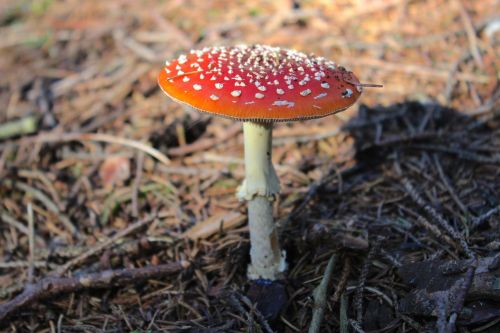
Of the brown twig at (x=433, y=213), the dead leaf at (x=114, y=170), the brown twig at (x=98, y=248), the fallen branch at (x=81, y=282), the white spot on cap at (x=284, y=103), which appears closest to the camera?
the white spot on cap at (x=284, y=103)

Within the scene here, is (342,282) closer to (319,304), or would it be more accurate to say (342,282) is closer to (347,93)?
(319,304)

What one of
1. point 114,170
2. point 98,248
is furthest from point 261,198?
point 114,170

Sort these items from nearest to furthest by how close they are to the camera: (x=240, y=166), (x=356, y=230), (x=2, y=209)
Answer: (x=356, y=230)
(x=2, y=209)
(x=240, y=166)

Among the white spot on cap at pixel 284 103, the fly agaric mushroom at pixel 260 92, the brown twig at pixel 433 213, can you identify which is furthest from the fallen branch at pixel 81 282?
the brown twig at pixel 433 213

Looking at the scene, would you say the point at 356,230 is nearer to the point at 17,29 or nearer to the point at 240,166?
the point at 240,166

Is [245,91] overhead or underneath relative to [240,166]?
overhead

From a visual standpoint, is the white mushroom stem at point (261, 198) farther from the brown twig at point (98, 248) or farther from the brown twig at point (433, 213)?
the brown twig at point (433, 213)

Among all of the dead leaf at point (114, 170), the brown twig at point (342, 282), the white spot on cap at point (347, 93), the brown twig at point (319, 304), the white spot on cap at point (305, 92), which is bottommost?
the dead leaf at point (114, 170)

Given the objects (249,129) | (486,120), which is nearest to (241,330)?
(249,129)

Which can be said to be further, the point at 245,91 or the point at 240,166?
the point at 240,166
